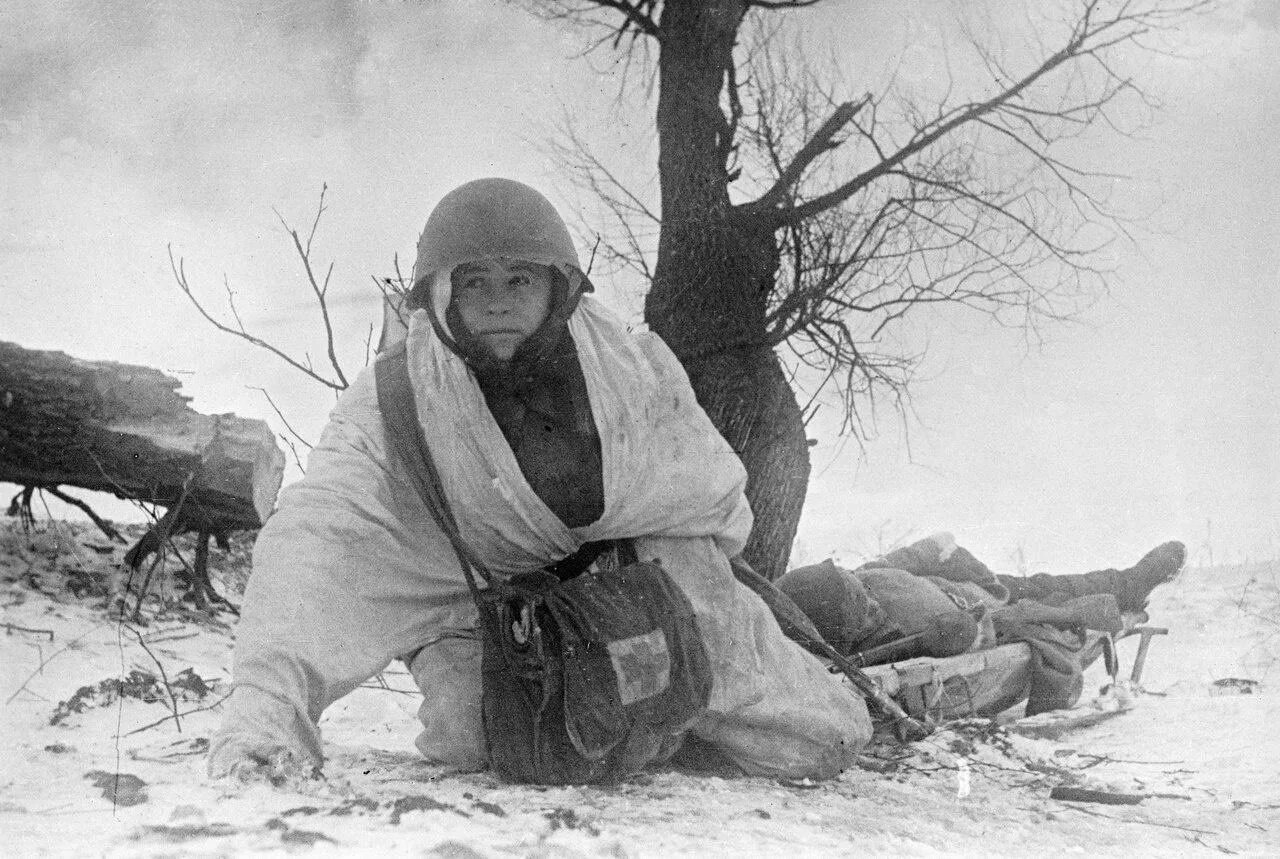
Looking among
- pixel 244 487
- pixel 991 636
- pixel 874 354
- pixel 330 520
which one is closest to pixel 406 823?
pixel 330 520

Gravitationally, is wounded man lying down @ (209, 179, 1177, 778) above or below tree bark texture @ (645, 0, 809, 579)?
Answer: below

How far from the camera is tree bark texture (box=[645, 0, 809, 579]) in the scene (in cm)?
562

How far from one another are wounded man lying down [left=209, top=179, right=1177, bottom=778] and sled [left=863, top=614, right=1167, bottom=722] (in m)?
0.72

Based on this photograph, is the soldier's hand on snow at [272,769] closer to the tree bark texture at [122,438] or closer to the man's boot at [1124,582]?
the tree bark texture at [122,438]

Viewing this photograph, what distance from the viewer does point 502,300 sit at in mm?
2951

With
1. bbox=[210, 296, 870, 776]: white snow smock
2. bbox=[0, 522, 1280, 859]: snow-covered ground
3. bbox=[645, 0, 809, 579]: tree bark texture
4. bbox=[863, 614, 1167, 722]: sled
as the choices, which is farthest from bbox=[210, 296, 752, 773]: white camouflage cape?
bbox=[645, 0, 809, 579]: tree bark texture

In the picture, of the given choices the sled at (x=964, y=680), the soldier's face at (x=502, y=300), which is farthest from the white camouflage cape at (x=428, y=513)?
the sled at (x=964, y=680)

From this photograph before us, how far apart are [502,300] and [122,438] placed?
7.52 ft

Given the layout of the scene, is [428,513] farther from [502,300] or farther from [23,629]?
[23,629]

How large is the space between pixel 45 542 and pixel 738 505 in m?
3.50

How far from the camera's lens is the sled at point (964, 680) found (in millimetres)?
3787

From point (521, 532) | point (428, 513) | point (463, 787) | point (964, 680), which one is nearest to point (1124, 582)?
point (964, 680)

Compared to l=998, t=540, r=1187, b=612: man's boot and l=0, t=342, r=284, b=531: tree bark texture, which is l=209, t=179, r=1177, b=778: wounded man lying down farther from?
l=998, t=540, r=1187, b=612: man's boot

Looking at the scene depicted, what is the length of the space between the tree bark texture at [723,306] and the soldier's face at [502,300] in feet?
8.61
